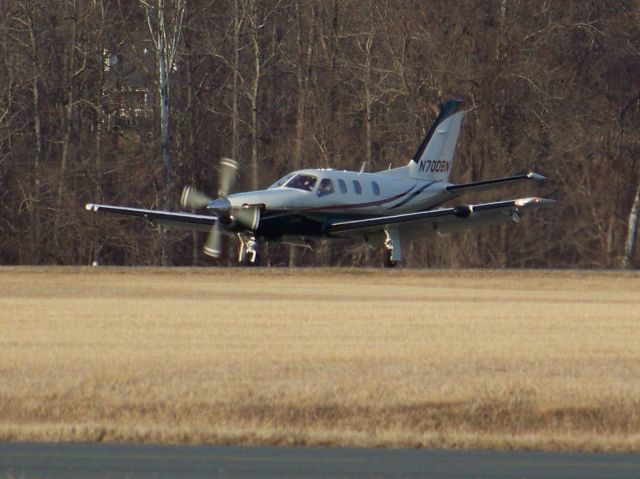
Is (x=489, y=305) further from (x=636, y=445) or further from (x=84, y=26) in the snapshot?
(x=84, y=26)

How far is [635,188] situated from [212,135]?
15.1m

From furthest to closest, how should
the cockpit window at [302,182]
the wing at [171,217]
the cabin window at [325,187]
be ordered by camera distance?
the wing at [171,217] → the cabin window at [325,187] → the cockpit window at [302,182]

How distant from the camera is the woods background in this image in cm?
4528

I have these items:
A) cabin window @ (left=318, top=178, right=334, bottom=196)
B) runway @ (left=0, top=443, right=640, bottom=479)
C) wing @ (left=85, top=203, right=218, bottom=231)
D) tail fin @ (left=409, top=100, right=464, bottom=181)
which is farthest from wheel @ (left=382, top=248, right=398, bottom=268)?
runway @ (left=0, top=443, right=640, bottom=479)

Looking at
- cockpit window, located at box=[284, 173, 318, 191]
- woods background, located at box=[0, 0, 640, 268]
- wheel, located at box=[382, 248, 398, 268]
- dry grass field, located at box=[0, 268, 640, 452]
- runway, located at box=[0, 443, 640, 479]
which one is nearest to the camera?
runway, located at box=[0, 443, 640, 479]

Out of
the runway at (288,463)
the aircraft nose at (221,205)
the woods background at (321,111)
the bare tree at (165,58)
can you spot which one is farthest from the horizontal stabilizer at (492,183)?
the runway at (288,463)

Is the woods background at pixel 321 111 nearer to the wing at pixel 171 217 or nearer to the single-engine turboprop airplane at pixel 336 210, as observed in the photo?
the single-engine turboprop airplane at pixel 336 210

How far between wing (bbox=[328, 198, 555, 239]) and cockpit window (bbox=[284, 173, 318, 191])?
124 cm

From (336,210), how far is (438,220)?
2.66 m

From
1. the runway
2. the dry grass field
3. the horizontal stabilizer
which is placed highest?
the horizontal stabilizer

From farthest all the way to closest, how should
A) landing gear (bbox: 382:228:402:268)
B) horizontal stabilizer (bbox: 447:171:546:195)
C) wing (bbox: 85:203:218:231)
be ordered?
landing gear (bbox: 382:228:402:268) → wing (bbox: 85:203:218:231) → horizontal stabilizer (bbox: 447:171:546:195)

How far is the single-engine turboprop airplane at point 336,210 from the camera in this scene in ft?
112

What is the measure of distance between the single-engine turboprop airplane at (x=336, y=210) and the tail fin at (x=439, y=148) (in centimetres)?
15

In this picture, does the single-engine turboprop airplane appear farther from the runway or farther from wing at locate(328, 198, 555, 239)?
the runway
